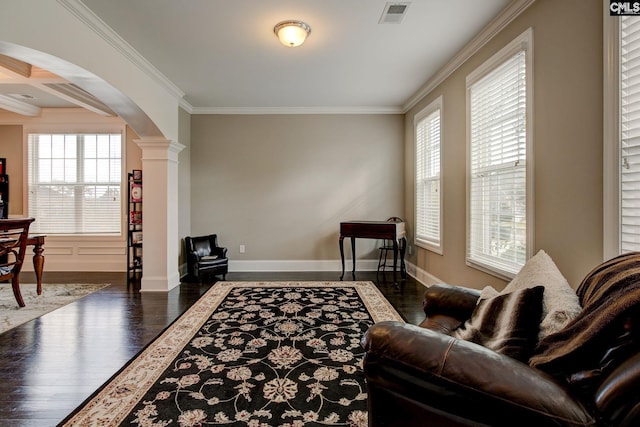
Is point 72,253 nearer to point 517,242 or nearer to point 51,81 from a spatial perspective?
point 51,81

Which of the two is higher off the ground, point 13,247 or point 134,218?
point 134,218

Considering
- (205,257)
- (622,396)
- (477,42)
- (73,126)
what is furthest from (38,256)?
(477,42)

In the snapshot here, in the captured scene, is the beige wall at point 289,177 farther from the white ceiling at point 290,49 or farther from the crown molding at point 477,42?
the crown molding at point 477,42

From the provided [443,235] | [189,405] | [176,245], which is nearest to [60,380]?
[189,405]

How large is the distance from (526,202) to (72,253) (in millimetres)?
6439

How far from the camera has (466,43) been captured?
3.15 m

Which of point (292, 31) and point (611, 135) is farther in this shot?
point (292, 31)

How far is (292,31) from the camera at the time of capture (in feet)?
9.14

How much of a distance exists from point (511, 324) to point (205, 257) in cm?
425

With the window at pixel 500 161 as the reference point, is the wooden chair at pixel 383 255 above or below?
below

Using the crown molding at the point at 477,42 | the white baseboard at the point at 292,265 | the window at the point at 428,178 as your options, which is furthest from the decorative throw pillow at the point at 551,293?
the white baseboard at the point at 292,265

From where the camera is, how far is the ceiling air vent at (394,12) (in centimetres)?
252

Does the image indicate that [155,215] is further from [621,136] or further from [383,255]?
[621,136]

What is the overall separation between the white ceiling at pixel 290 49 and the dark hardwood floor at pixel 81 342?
8.94 feet
